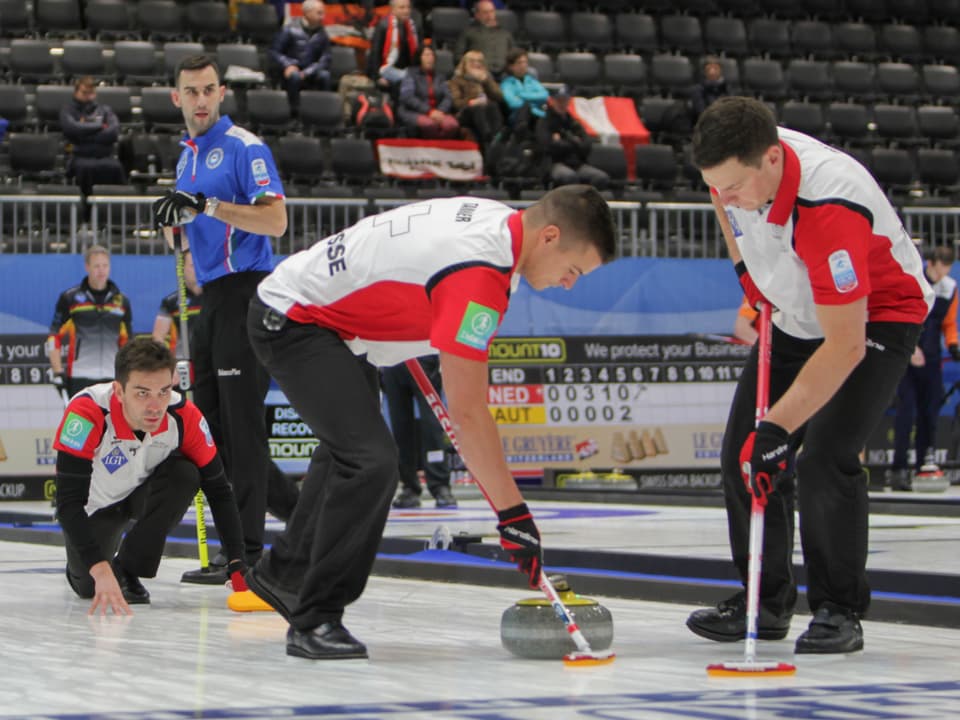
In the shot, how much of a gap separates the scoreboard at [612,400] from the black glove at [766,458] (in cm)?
864

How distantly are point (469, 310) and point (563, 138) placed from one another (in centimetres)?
1250

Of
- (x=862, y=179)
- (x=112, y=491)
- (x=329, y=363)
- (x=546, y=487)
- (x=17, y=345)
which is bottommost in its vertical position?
(x=546, y=487)

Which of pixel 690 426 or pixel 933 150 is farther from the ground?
pixel 933 150


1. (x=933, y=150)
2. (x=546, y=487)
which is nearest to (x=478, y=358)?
(x=546, y=487)

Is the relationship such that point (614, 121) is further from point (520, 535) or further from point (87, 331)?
point (520, 535)

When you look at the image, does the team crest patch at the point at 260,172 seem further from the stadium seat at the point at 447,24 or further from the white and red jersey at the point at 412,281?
the stadium seat at the point at 447,24

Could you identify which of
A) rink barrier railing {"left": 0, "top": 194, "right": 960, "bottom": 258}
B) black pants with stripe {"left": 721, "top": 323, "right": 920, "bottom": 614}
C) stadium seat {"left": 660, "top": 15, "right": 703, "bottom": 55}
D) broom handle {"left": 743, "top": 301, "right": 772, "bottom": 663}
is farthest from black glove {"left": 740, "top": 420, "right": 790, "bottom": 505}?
stadium seat {"left": 660, "top": 15, "right": 703, "bottom": 55}

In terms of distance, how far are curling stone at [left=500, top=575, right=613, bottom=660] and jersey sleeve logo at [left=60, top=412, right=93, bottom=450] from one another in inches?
76.4

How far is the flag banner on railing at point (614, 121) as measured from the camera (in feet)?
55.5

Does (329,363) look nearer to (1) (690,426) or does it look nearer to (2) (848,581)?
(2) (848,581)

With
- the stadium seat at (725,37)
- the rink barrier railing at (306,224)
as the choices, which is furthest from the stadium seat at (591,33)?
the rink barrier railing at (306,224)

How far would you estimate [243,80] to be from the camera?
1580 cm

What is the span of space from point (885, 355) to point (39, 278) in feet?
29.2

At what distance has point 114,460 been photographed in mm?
5734
